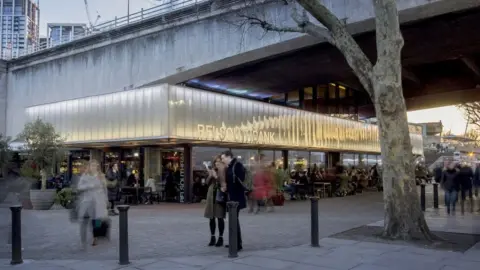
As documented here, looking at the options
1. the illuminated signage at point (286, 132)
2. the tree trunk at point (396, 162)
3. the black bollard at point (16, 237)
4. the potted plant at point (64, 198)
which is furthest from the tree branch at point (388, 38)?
the potted plant at point (64, 198)

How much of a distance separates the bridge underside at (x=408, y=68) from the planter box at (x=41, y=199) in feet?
25.1

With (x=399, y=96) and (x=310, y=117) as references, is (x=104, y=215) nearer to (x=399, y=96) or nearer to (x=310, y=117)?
(x=399, y=96)

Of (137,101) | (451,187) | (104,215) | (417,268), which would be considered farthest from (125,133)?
(417,268)

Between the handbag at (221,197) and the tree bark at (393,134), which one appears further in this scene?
the tree bark at (393,134)

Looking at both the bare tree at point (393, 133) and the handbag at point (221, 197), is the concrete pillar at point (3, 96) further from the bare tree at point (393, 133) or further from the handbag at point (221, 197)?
the bare tree at point (393, 133)

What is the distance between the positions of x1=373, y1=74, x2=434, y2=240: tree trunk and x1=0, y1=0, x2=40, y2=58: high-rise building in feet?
115

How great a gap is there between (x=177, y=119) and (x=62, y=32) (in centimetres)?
1377

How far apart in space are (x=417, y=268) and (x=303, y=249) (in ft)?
7.04

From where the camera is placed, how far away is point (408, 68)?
2634 centimetres

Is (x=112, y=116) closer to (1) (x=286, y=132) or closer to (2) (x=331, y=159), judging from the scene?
(1) (x=286, y=132)

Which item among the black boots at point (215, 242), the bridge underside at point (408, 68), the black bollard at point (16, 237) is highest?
the bridge underside at point (408, 68)

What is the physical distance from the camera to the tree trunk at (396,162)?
9.74m

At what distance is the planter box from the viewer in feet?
54.3

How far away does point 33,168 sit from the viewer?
1728 centimetres
